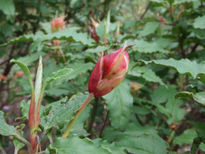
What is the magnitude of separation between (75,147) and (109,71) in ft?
0.78

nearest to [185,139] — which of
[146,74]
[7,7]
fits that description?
[146,74]

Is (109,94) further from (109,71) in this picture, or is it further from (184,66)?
(109,71)

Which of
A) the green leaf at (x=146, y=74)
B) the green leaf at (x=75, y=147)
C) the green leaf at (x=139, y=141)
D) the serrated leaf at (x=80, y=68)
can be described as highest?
the serrated leaf at (x=80, y=68)

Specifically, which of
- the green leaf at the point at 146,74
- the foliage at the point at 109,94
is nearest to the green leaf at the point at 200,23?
the foliage at the point at 109,94

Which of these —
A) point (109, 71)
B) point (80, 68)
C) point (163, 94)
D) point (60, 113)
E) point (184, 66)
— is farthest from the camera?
point (163, 94)

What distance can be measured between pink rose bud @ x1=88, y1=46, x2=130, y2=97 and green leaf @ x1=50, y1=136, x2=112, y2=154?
0.50 ft

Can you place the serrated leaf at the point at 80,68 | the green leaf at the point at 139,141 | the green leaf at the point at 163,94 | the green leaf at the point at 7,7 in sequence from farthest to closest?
the green leaf at the point at 7,7 < the green leaf at the point at 163,94 < the serrated leaf at the point at 80,68 < the green leaf at the point at 139,141

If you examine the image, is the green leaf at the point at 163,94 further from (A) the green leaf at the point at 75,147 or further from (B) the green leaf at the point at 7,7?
(B) the green leaf at the point at 7,7

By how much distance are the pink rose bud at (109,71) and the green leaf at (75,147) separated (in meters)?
0.15

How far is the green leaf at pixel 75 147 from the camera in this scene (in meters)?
0.63

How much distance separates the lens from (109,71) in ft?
2.06

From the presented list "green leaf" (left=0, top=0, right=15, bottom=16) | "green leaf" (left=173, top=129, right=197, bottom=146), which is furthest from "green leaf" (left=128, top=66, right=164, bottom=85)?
"green leaf" (left=0, top=0, right=15, bottom=16)

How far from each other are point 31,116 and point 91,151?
0.20 m

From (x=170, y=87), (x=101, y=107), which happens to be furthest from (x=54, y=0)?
(x=170, y=87)
